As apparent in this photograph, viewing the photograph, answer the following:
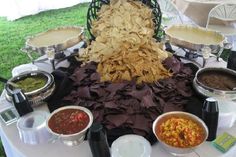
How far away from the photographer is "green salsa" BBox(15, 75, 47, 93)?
4.21 feet

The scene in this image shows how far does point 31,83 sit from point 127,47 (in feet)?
1.53

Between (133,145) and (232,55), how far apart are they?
2.34ft

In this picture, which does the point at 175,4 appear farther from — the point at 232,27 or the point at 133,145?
the point at 133,145

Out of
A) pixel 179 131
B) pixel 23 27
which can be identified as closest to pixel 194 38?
pixel 179 131

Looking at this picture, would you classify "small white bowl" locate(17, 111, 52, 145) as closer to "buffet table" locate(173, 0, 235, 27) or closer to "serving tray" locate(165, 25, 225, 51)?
"serving tray" locate(165, 25, 225, 51)

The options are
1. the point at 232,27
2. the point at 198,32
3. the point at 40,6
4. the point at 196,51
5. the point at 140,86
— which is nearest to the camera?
the point at 140,86

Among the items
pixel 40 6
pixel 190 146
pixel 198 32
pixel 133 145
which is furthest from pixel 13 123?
pixel 40 6

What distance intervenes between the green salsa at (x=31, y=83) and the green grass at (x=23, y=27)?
166 cm

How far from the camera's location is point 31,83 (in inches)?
51.9

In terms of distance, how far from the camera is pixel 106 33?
1394 mm

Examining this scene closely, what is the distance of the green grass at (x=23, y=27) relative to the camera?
3171mm

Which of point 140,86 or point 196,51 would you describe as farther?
point 196,51

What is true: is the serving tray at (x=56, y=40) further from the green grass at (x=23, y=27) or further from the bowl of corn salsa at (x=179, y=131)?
the green grass at (x=23, y=27)

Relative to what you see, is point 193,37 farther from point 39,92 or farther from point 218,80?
point 39,92
